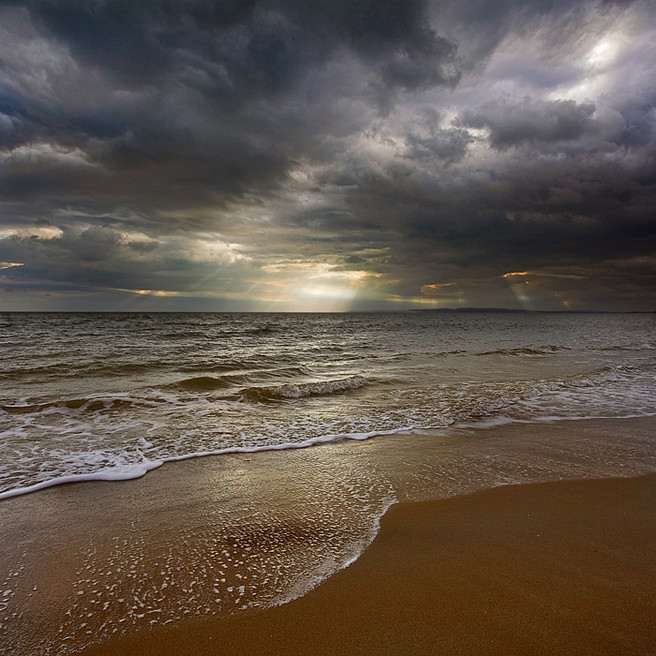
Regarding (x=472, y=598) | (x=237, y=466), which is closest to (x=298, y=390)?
(x=237, y=466)

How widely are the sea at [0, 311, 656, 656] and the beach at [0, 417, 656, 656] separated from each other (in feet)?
0.08

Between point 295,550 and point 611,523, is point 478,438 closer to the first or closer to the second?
point 611,523

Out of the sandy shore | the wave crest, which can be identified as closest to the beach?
the sandy shore

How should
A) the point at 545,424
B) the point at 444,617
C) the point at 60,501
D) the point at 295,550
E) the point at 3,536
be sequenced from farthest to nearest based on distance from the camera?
1. the point at 545,424
2. the point at 60,501
3. the point at 3,536
4. the point at 295,550
5. the point at 444,617

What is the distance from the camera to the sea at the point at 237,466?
2850mm

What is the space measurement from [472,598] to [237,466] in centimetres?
360

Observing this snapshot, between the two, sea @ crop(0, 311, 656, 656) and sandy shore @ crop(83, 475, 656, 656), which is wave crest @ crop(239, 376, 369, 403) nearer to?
sea @ crop(0, 311, 656, 656)

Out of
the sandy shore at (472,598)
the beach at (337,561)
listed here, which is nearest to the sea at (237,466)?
the beach at (337,561)

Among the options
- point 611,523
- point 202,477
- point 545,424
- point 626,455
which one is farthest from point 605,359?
point 202,477

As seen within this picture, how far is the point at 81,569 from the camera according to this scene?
307 cm

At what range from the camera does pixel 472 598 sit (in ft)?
8.87

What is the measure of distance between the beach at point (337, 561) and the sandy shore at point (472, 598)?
12mm

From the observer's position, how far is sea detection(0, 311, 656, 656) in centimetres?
285

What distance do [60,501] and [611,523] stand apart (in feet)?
19.5
